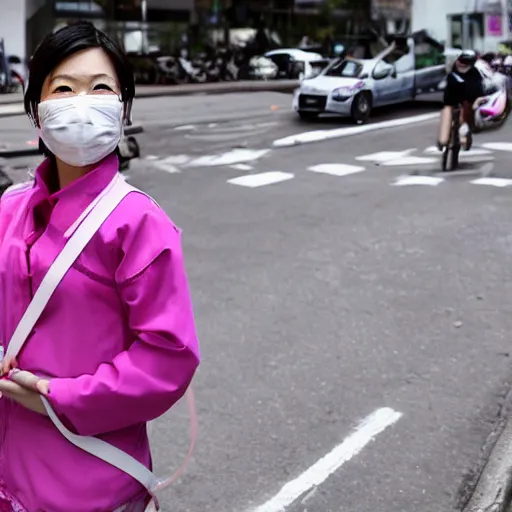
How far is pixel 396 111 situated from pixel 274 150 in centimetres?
728

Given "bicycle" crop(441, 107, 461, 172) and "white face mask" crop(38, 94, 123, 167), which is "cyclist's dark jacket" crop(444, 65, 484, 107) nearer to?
"bicycle" crop(441, 107, 461, 172)

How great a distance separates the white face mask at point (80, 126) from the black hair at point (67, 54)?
6 centimetres

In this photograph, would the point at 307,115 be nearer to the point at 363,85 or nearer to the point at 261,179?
the point at 363,85

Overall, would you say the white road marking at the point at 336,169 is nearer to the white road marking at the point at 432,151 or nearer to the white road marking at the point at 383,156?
the white road marking at the point at 383,156

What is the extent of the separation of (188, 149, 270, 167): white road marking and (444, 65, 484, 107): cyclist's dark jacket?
3.52 meters

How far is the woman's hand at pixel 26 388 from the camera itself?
167cm

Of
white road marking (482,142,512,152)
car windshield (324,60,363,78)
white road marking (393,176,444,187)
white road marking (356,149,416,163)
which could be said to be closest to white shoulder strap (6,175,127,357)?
white road marking (393,176,444,187)

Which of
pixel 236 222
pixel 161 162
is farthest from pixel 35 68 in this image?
pixel 161 162

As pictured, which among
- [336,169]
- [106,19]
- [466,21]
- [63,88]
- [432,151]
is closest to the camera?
[63,88]

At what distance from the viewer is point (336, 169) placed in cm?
1285

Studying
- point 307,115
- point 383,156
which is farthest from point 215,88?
Answer: point 383,156

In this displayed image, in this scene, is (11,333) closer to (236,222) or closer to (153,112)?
(236,222)

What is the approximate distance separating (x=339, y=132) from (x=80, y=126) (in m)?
15.9

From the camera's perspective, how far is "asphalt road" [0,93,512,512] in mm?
3848
